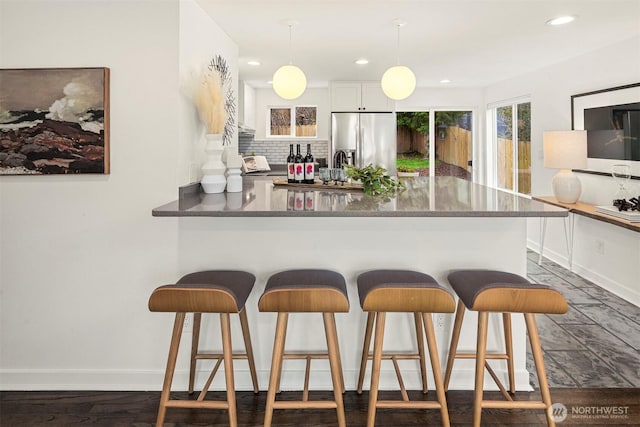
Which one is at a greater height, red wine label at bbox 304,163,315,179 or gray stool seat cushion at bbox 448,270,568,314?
red wine label at bbox 304,163,315,179

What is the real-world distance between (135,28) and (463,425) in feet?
8.70

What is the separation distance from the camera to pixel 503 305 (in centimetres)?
181

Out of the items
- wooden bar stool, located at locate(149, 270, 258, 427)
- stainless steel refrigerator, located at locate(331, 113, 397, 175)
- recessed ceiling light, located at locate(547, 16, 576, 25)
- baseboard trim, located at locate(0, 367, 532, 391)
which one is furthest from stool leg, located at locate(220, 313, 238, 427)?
stainless steel refrigerator, located at locate(331, 113, 397, 175)

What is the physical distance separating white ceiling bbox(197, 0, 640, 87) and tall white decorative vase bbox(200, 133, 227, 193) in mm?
922

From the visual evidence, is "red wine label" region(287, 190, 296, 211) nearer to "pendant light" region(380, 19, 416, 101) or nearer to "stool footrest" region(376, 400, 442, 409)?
"stool footrest" region(376, 400, 442, 409)

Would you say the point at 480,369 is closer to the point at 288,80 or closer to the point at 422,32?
the point at 288,80

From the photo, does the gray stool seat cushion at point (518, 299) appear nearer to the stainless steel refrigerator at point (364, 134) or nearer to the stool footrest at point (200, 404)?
the stool footrest at point (200, 404)

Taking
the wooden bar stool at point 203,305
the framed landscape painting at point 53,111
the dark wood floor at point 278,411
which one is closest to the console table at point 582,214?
the dark wood floor at point 278,411

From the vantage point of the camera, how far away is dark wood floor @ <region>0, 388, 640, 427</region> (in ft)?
7.02

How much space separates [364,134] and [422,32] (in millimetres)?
2618

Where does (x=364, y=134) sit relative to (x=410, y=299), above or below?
above

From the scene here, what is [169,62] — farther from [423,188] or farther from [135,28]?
[423,188]

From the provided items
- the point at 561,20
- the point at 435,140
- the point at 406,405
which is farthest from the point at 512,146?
the point at 406,405

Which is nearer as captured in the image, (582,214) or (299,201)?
(299,201)
